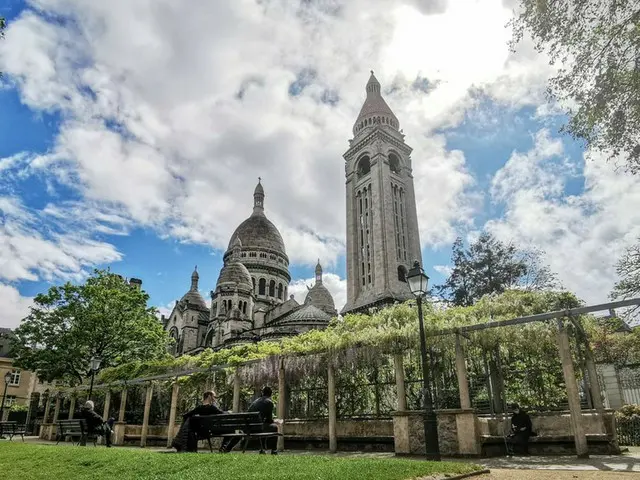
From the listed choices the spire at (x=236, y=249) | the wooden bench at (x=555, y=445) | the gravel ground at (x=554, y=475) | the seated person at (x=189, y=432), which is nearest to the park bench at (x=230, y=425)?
the seated person at (x=189, y=432)

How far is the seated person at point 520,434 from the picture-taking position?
10508mm

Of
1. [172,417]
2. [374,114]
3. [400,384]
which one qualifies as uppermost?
[374,114]

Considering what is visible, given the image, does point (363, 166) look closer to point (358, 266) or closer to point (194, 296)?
point (358, 266)

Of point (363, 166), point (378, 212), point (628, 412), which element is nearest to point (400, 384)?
point (628, 412)

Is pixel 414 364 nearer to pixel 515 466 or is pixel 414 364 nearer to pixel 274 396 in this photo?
pixel 515 466

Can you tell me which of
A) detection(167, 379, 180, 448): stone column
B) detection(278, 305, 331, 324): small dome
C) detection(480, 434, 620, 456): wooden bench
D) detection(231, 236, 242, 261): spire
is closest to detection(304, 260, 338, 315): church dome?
detection(278, 305, 331, 324): small dome

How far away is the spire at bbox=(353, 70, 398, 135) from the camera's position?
53.5 m

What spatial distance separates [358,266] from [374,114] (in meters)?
19.2

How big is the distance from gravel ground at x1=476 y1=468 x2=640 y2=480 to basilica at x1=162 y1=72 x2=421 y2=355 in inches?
1372

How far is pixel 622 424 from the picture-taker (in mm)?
15453

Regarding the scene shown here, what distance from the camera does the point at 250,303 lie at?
5444 centimetres

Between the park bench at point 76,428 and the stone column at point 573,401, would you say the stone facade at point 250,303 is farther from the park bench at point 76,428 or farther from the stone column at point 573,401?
the stone column at point 573,401

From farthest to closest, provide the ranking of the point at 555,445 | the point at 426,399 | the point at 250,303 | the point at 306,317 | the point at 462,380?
the point at 250,303, the point at 306,317, the point at 462,380, the point at 555,445, the point at 426,399

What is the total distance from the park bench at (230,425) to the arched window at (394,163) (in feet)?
151
